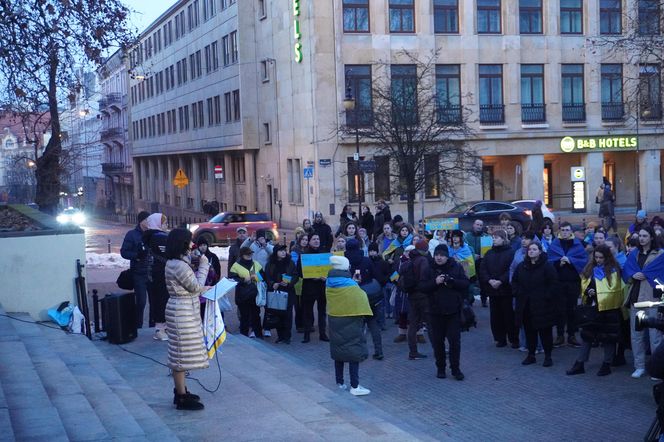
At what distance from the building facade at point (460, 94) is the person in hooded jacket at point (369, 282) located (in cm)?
2320

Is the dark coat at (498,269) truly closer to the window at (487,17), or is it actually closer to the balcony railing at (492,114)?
the balcony railing at (492,114)

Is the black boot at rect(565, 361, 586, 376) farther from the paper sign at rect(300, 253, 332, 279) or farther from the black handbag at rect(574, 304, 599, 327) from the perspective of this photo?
the paper sign at rect(300, 253, 332, 279)

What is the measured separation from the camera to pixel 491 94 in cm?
4656

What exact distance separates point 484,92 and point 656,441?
3929cm

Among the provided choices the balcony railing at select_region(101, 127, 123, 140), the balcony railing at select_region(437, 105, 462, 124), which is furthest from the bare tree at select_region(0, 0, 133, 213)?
the balcony railing at select_region(101, 127, 123, 140)

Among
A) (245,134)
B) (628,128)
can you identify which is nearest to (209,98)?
(245,134)

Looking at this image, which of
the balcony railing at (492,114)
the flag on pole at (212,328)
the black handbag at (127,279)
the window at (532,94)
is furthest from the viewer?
the window at (532,94)

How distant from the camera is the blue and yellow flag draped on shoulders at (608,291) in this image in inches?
476

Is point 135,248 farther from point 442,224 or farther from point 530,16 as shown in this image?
point 530,16

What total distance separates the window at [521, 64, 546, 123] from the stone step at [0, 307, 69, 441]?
128 feet

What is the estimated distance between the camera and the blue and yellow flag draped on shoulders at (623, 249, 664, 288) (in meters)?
11.4

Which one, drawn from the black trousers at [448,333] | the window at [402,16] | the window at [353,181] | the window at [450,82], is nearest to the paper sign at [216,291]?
the black trousers at [448,333]

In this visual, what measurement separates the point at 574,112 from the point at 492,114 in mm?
4694

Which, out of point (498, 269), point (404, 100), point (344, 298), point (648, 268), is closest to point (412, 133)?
point (404, 100)
